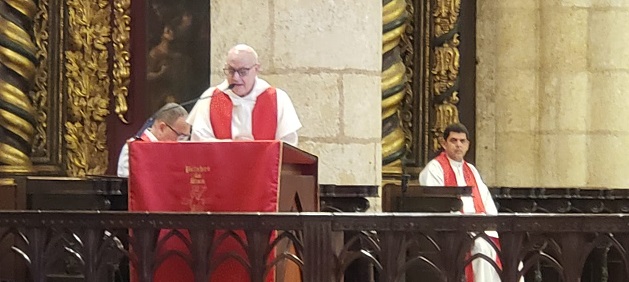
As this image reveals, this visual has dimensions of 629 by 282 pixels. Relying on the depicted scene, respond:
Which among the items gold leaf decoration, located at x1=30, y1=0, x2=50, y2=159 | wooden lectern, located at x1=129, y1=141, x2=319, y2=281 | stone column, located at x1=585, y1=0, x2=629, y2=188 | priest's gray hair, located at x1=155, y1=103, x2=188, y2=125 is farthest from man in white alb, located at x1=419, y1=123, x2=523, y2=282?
gold leaf decoration, located at x1=30, y1=0, x2=50, y2=159

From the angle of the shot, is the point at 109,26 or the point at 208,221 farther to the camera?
the point at 109,26

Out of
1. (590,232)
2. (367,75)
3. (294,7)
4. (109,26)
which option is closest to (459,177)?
(367,75)

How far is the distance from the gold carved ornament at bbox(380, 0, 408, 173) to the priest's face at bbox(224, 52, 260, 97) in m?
3.05

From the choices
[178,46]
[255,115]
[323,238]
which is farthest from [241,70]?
[178,46]

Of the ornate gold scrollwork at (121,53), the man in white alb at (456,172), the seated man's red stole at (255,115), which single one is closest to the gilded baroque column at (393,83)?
the man in white alb at (456,172)

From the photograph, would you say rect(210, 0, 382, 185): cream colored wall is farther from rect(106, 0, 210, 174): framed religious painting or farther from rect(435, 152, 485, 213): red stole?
rect(106, 0, 210, 174): framed religious painting

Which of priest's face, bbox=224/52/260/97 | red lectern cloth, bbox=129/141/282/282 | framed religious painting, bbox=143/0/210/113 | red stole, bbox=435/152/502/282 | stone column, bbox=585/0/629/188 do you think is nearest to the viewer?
red lectern cloth, bbox=129/141/282/282

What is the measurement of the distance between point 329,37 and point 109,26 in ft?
8.07

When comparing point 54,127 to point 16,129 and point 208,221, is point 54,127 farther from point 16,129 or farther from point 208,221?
point 208,221

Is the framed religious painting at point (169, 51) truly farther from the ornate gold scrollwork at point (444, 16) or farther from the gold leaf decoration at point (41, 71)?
the ornate gold scrollwork at point (444, 16)

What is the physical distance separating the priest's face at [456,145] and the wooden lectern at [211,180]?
2.89m

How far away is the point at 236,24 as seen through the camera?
24.3 ft

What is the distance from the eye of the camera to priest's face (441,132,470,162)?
802cm

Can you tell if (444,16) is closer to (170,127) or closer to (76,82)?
(76,82)
